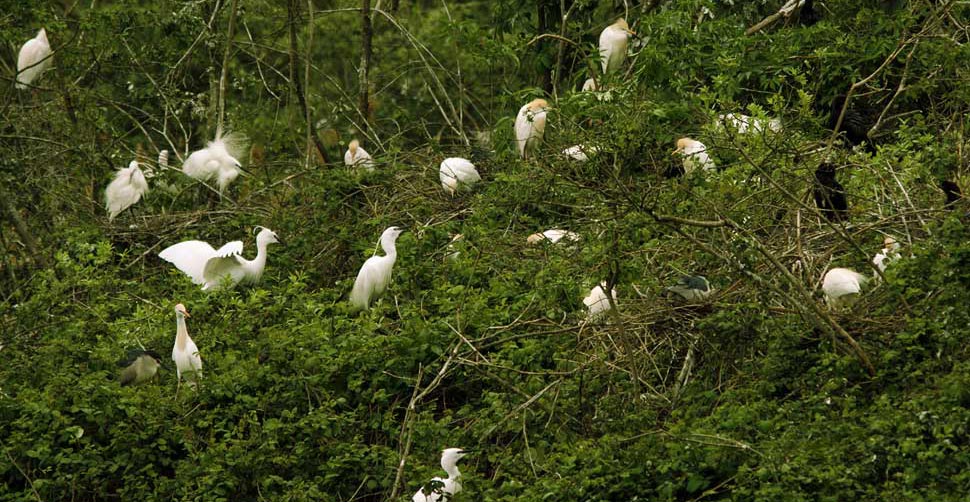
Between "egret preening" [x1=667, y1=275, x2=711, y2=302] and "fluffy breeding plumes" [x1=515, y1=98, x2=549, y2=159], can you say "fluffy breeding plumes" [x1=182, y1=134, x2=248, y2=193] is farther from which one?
"egret preening" [x1=667, y1=275, x2=711, y2=302]

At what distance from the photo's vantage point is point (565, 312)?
22.3 feet

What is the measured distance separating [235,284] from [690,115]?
2.89 meters

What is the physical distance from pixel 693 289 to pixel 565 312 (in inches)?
27.1

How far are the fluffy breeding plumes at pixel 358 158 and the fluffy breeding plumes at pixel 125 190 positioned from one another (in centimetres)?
146

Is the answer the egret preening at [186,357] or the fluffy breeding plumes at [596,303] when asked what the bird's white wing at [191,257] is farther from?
the fluffy breeding plumes at [596,303]

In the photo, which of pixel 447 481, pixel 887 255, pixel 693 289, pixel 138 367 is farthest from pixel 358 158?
pixel 887 255

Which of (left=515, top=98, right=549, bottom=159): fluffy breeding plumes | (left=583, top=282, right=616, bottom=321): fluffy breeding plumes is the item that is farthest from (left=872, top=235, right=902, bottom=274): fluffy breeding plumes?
(left=515, top=98, right=549, bottom=159): fluffy breeding plumes

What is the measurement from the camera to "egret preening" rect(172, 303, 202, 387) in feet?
23.0

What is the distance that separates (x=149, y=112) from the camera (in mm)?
11609

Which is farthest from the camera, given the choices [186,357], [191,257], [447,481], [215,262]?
[191,257]

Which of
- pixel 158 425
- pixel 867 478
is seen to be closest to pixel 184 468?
pixel 158 425

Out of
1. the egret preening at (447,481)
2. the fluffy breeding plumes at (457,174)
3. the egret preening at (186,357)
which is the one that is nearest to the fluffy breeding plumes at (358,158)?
the fluffy breeding plumes at (457,174)

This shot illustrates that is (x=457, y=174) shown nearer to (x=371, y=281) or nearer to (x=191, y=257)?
(x=371, y=281)

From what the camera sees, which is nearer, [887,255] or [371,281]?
[887,255]
